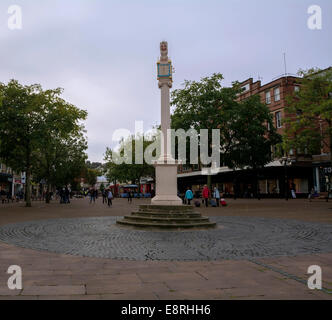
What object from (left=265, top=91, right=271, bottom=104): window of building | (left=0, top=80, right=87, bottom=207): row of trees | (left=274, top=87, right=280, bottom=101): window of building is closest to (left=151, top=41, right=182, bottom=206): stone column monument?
(left=0, top=80, right=87, bottom=207): row of trees

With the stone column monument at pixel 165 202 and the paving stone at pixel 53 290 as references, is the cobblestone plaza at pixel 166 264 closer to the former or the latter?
the paving stone at pixel 53 290

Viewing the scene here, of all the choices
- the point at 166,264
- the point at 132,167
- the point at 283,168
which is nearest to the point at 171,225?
the point at 166,264

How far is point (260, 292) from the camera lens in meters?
4.28

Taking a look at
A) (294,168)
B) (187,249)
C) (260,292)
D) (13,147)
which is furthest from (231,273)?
(294,168)

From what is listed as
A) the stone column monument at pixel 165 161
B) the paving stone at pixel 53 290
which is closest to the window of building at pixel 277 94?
the stone column monument at pixel 165 161

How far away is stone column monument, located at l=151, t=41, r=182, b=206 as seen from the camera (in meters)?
13.6

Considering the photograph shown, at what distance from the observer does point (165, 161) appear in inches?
543

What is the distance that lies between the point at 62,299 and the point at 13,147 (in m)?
26.7

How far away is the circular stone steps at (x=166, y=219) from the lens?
11.5 meters

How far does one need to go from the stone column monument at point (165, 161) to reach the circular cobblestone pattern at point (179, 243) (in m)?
2.78

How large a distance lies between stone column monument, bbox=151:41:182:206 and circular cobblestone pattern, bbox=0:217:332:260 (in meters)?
2.78

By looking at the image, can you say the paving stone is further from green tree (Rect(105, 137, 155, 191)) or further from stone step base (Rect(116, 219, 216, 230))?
green tree (Rect(105, 137, 155, 191))

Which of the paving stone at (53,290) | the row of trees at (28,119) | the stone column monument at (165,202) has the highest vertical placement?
the row of trees at (28,119)

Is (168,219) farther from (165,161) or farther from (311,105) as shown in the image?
(311,105)
